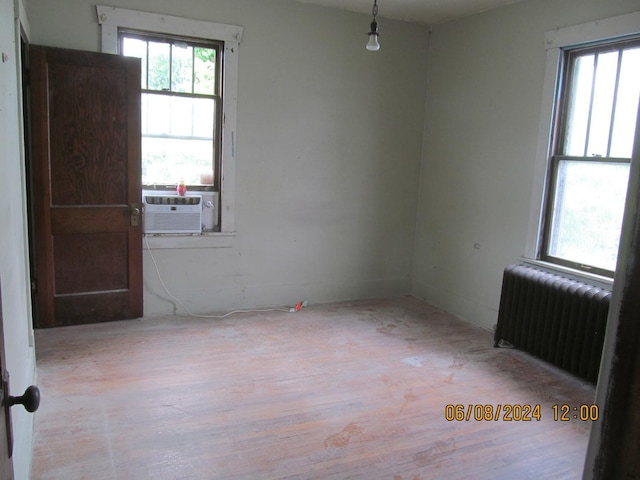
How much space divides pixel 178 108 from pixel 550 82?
3.04 m

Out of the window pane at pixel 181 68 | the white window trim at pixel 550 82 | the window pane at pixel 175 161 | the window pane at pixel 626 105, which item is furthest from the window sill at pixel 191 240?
the window pane at pixel 626 105

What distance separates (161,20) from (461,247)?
3330 mm

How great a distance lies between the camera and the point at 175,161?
4367 millimetres

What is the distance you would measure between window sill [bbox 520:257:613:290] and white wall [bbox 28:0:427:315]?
1.64 metres

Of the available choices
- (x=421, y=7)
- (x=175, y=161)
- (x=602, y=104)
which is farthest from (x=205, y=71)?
(x=602, y=104)

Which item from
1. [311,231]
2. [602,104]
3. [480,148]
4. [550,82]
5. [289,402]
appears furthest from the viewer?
[311,231]

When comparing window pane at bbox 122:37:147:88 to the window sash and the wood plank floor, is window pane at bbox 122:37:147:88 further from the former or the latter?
the window sash

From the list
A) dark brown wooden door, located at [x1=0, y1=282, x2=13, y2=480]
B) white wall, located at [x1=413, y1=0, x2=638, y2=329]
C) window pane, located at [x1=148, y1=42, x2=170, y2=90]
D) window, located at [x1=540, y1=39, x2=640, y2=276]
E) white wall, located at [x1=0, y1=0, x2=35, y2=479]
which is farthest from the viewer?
window pane, located at [x1=148, y1=42, x2=170, y2=90]

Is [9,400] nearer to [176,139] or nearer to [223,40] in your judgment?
[176,139]

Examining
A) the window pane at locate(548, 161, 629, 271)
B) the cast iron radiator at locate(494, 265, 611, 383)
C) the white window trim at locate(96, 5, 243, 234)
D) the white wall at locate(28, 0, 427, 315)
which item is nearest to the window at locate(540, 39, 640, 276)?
the window pane at locate(548, 161, 629, 271)

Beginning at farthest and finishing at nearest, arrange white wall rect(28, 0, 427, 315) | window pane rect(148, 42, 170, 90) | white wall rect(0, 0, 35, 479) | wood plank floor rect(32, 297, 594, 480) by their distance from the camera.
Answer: white wall rect(28, 0, 427, 315) < window pane rect(148, 42, 170, 90) < wood plank floor rect(32, 297, 594, 480) < white wall rect(0, 0, 35, 479)

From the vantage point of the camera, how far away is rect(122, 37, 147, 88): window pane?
4078 mm

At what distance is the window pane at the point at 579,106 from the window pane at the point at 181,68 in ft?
10.1

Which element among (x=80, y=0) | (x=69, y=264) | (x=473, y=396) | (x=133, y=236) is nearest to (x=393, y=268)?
(x=473, y=396)
